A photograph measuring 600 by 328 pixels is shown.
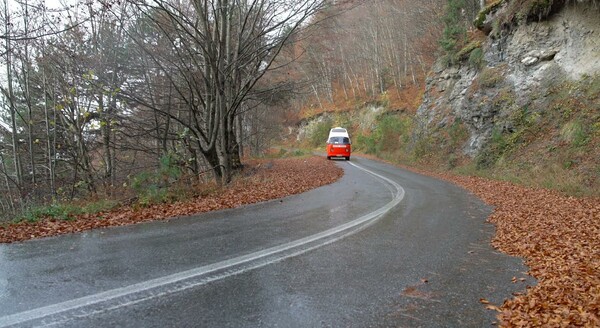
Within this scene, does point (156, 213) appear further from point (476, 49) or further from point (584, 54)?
point (476, 49)

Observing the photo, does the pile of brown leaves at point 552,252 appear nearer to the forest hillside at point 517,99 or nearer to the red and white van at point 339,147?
the forest hillside at point 517,99

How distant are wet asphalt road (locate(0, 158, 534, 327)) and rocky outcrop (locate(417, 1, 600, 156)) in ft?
48.7

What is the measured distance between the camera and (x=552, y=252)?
19.8ft

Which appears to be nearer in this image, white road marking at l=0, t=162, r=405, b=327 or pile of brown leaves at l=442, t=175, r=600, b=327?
white road marking at l=0, t=162, r=405, b=327

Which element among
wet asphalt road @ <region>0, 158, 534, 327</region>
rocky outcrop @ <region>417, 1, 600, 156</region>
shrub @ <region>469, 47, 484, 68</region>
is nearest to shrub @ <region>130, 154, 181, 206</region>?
wet asphalt road @ <region>0, 158, 534, 327</region>

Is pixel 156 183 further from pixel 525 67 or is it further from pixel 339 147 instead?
pixel 339 147

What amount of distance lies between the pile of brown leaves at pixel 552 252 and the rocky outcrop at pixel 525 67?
9357 millimetres

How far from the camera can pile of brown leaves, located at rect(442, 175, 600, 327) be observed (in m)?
3.75

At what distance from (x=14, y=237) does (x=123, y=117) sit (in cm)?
821

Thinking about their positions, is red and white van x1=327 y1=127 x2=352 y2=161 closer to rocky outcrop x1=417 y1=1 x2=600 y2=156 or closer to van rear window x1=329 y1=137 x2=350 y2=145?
van rear window x1=329 y1=137 x2=350 y2=145

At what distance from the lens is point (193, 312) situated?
3.65 meters

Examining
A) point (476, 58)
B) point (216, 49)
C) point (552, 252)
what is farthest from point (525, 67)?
point (552, 252)

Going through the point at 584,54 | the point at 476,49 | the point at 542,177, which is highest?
the point at 476,49

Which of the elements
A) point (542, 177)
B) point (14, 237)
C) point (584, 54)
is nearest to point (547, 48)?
point (584, 54)
